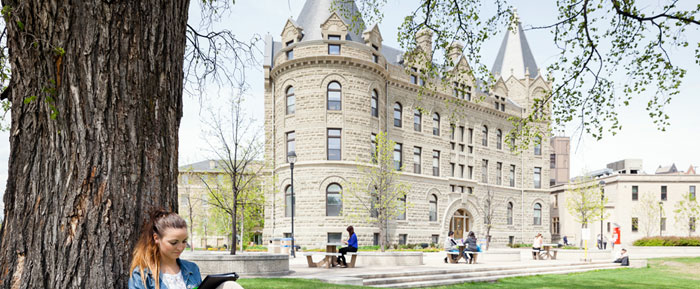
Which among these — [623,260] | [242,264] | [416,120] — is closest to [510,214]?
[416,120]

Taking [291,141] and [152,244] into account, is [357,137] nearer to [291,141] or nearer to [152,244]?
[291,141]

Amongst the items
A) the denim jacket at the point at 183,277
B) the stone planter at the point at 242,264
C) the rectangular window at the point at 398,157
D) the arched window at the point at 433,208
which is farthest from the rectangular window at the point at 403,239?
the denim jacket at the point at 183,277

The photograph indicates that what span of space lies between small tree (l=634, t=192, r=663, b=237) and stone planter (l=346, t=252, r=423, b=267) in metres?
45.7

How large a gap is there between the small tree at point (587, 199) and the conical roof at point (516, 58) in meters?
11.7

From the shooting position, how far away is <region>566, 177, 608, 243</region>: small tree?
4522 cm

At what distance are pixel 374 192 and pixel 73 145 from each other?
2742 centimetres

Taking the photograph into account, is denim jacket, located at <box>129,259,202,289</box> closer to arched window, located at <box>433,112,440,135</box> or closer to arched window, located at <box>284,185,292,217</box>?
arched window, located at <box>284,185,292,217</box>

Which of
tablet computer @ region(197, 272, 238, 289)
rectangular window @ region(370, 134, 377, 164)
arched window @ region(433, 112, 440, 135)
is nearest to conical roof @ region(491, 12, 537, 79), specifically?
arched window @ region(433, 112, 440, 135)

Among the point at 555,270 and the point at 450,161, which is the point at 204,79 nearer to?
the point at 555,270

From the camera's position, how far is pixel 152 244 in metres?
3.54

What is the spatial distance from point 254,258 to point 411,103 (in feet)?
80.0

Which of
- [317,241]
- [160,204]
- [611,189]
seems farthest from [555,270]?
[611,189]

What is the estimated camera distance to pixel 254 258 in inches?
520

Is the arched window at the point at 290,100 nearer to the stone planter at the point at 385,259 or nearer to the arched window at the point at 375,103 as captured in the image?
the arched window at the point at 375,103
